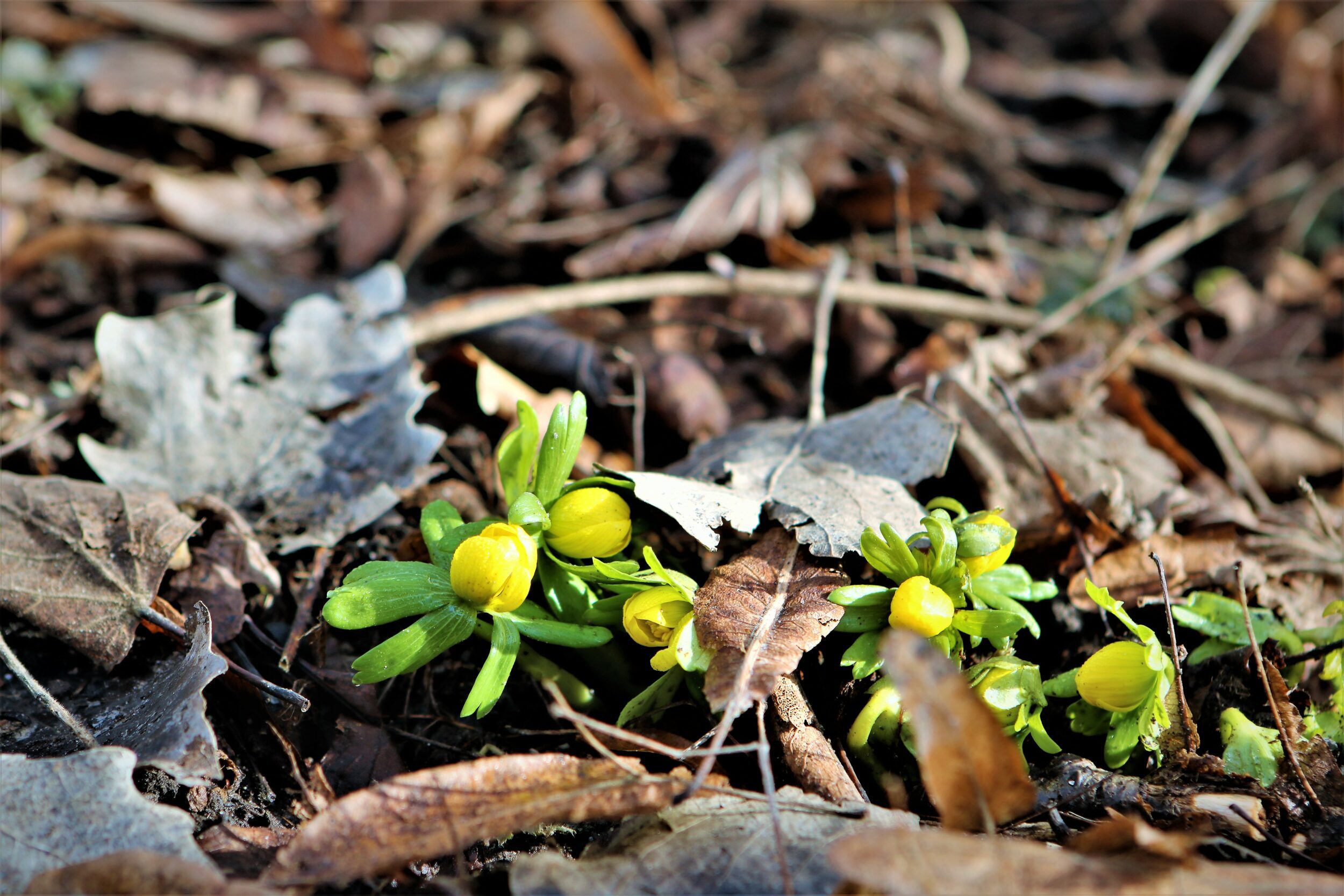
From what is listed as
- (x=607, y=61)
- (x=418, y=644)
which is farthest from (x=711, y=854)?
(x=607, y=61)

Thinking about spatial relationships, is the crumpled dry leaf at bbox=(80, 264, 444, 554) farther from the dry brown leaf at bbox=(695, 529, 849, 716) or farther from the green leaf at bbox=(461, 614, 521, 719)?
the dry brown leaf at bbox=(695, 529, 849, 716)

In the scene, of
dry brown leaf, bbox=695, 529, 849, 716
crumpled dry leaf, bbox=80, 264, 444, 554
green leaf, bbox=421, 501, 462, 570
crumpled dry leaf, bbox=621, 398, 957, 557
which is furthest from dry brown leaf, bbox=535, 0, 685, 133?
dry brown leaf, bbox=695, 529, 849, 716

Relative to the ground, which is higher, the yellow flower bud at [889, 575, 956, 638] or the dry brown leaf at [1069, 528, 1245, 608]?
the yellow flower bud at [889, 575, 956, 638]

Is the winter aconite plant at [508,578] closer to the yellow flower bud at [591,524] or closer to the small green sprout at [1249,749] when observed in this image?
the yellow flower bud at [591,524]

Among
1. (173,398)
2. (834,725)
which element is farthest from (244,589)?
(834,725)

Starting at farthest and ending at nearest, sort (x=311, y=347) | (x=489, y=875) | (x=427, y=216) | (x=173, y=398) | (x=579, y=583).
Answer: (x=427, y=216)
(x=311, y=347)
(x=173, y=398)
(x=579, y=583)
(x=489, y=875)

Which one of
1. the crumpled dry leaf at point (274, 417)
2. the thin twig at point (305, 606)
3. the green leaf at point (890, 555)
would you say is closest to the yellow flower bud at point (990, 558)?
the green leaf at point (890, 555)

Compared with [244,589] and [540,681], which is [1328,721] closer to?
[540,681]
